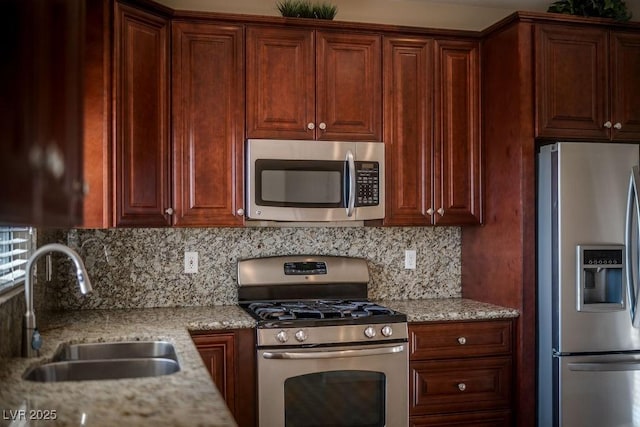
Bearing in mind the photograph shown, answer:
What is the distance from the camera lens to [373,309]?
3.10 m

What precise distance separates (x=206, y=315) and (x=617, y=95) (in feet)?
7.86

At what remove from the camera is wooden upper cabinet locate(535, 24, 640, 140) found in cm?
317

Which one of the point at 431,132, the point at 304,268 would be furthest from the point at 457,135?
the point at 304,268

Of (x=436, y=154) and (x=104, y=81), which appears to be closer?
(x=104, y=81)

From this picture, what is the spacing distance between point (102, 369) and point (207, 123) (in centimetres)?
138

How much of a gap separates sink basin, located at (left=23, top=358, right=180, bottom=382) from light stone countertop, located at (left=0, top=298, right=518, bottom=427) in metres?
0.05

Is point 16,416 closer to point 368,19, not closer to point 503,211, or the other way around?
point 503,211

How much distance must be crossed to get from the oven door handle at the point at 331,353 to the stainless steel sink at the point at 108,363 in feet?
1.94

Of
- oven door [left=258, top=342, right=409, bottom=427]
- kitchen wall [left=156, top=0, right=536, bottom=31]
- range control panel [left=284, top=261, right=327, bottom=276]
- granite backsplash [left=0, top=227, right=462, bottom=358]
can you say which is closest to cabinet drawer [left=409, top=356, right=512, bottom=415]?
oven door [left=258, top=342, right=409, bottom=427]

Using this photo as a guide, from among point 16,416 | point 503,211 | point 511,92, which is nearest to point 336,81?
point 511,92

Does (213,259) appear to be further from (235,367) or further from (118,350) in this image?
(118,350)

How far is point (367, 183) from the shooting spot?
10.7 feet

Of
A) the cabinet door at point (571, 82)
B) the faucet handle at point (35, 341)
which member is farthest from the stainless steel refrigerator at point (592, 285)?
the faucet handle at point (35, 341)

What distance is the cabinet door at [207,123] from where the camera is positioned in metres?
3.08
